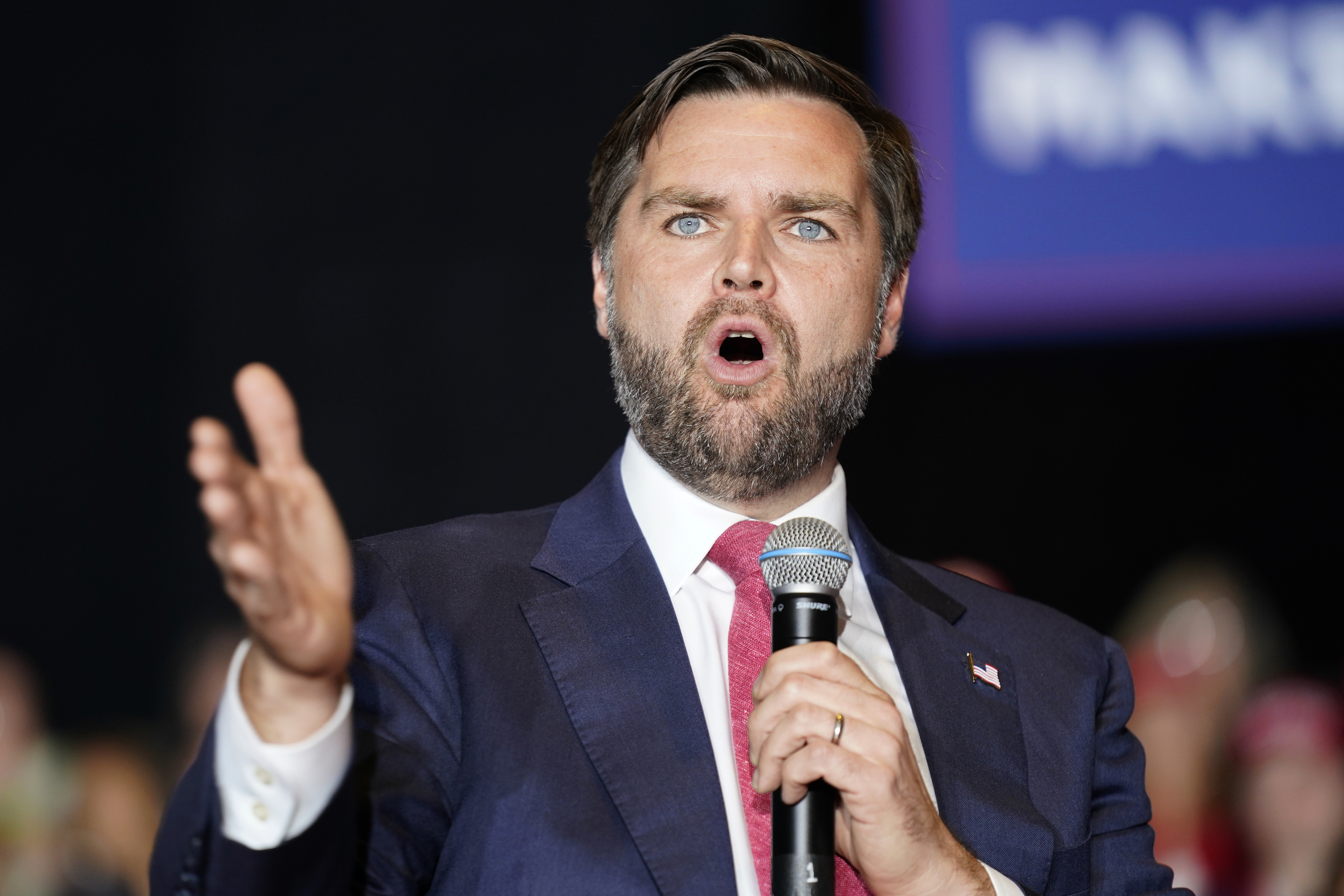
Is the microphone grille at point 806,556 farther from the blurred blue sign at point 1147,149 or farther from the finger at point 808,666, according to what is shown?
the blurred blue sign at point 1147,149

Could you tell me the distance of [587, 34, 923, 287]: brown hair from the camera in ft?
6.39

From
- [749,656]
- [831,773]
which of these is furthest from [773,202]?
[831,773]

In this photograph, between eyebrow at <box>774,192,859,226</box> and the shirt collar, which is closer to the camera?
the shirt collar

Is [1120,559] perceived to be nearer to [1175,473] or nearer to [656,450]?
[1175,473]

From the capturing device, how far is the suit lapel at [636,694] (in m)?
1.42

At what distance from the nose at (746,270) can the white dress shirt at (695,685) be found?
25 centimetres

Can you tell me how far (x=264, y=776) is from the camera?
118 centimetres

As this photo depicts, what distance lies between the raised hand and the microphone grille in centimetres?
42

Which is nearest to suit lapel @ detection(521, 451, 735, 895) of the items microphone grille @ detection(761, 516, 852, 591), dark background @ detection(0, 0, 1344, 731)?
microphone grille @ detection(761, 516, 852, 591)

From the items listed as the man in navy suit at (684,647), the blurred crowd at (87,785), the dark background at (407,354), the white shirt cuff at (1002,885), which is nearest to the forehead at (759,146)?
the man in navy suit at (684,647)

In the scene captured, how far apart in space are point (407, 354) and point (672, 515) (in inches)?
122

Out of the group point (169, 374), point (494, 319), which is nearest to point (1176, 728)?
point (494, 319)

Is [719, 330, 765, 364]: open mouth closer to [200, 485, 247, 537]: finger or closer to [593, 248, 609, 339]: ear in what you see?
[593, 248, 609, 339]: ear

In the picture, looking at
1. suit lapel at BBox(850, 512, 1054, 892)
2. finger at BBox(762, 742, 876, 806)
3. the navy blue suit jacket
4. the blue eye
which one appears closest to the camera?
finger at BBox(762, 742, 876, 806)
